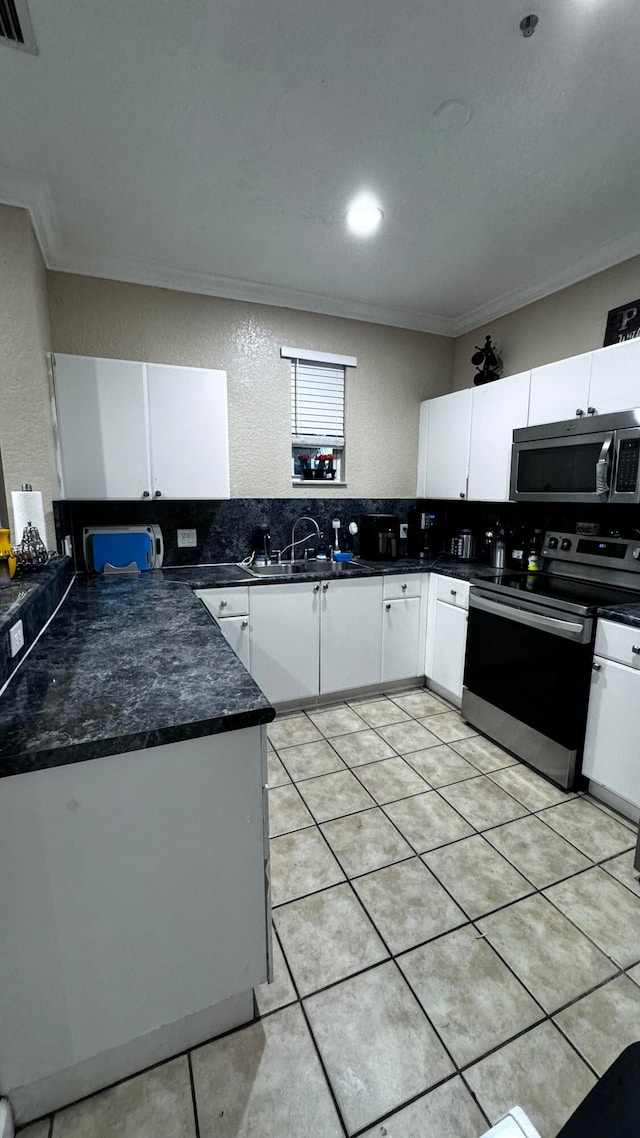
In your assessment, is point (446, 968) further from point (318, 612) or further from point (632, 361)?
point (632, 361)

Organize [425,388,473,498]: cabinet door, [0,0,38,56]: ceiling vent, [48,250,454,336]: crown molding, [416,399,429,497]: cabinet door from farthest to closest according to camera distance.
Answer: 1. [416,399,429,497]: cabinet door
2. [425,388,473,498]: cabinet door
3. [48,250,454,336]: crown molding
4. [0,0,38,56]: ceiling vent

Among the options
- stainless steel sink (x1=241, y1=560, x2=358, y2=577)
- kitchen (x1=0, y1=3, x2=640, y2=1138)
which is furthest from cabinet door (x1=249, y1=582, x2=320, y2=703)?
stainless steel sink (x1=241, y1=560, x2=358, y2=577)

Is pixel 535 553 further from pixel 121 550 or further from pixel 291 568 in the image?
pixel 121 550

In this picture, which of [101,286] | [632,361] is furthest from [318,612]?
[101,286]

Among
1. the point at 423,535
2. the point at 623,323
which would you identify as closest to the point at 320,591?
the point at 423,535

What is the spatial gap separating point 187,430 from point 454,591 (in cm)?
186

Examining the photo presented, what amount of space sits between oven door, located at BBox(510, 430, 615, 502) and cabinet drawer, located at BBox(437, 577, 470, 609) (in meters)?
0.59

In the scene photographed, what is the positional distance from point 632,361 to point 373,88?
151 cm

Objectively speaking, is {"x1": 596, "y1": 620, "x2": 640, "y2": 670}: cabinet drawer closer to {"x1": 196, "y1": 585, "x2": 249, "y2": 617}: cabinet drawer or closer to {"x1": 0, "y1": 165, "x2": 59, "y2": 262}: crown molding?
{"x1": 196, "y1": 585, "x2": 249, "y2": 617}: cabinet drawer

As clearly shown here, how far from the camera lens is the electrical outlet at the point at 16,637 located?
4.19ft

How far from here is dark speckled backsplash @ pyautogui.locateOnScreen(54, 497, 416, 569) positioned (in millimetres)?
2777

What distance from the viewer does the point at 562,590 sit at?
2357 millimetres

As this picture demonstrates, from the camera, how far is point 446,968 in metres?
1.38

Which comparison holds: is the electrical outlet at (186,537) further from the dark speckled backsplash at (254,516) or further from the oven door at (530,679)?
the oven door at (530,679)
